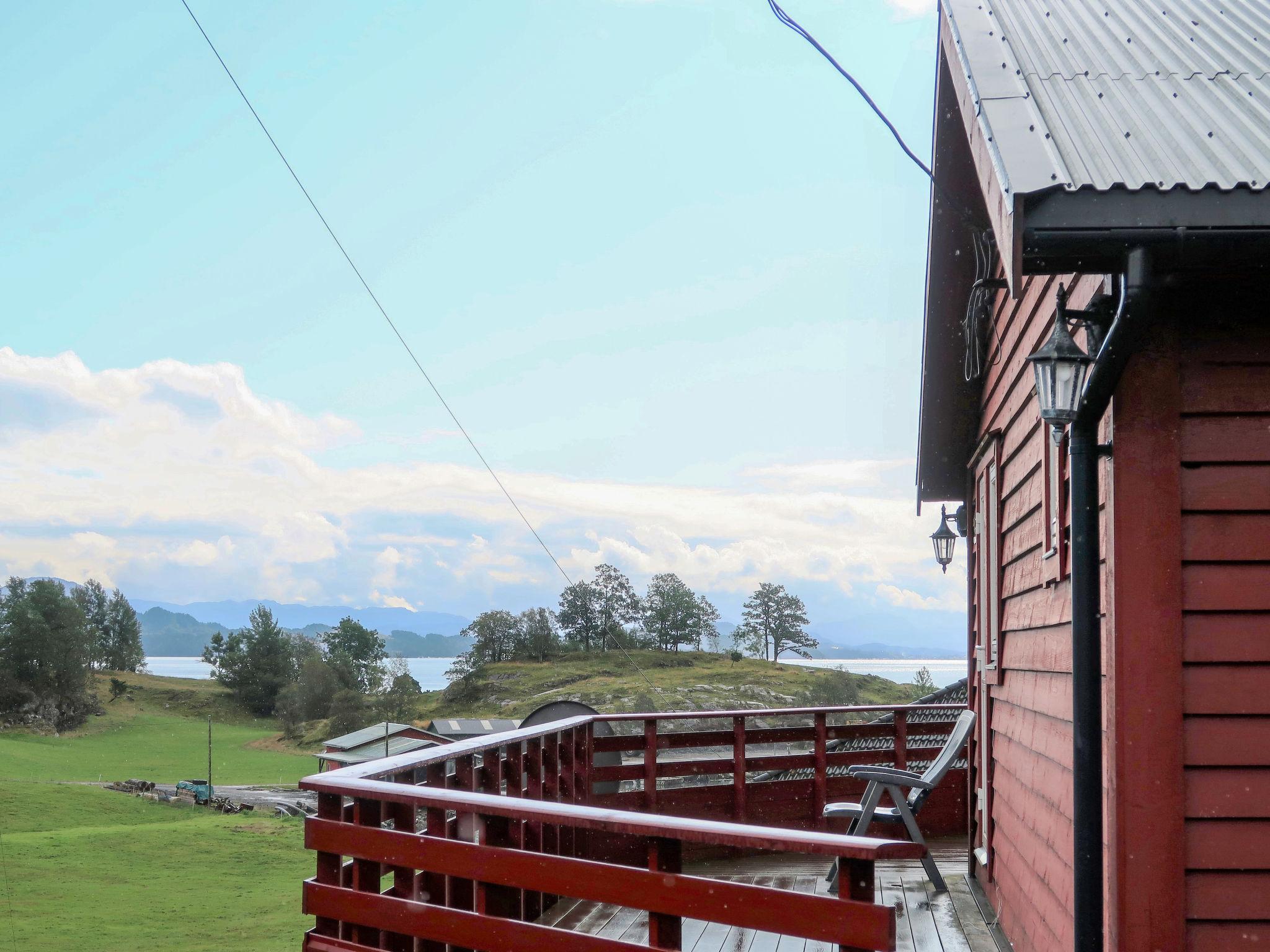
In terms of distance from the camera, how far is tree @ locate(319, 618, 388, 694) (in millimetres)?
81625

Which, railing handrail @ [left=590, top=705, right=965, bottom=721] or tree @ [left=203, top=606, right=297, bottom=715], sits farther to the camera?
tree @ [left=203, top=606, right=297, bottom=715]

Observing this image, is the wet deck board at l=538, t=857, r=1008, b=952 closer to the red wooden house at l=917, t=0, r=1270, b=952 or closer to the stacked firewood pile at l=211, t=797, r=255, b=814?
the red wooden house at l=917, t=0, r=1270, b=952

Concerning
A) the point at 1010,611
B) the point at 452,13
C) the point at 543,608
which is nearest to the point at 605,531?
the point at 543,608

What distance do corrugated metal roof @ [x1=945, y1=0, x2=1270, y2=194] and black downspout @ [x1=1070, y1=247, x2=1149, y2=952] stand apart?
0.43 m

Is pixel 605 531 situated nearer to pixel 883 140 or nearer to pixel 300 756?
pixel 300 756

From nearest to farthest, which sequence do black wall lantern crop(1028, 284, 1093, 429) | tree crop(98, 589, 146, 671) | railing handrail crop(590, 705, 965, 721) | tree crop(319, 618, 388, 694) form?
black wall lantern crop(1028, 284, 1093, 429) → railing handrail crop(590, 705, 965, 721) → tree crop(319, 618, 388, 694) → tree crop(98, 589, 146, 671)

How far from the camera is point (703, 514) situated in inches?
5472

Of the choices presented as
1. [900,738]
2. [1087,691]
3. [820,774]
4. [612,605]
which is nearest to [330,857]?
[1087,691]

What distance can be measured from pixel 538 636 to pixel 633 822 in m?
52.9

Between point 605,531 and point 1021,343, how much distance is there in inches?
5197

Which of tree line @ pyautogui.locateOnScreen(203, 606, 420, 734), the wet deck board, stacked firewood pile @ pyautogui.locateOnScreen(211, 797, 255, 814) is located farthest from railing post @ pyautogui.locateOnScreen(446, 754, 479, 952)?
tree line @ pyautogui.locateOnScreen(203, 606, 420, 734)

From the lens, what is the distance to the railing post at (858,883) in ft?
7.27

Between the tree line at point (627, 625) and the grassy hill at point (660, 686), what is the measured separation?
2.99 ft

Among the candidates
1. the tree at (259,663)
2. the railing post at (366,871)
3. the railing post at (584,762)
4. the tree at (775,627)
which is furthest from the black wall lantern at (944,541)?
the tree at (259,663)
